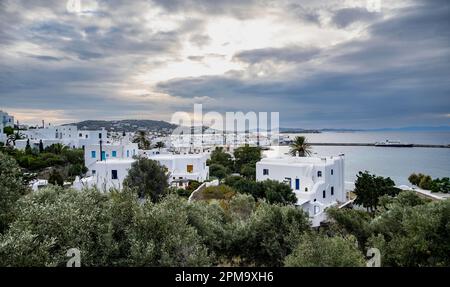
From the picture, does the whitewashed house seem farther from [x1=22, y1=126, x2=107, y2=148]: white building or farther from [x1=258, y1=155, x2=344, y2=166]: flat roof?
[x1=22, y1=126, x2=107, y2=148]: white building

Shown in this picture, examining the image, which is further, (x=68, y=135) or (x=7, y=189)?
(x=68, y=135)

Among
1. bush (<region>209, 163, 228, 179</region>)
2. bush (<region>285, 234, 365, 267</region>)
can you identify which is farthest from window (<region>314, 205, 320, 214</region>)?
bush (<region>209, 163, 228, 179</region>)

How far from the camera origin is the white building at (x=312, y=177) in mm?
24523

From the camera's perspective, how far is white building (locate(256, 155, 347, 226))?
24523mm

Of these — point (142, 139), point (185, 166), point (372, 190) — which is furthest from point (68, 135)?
point (372, 190)

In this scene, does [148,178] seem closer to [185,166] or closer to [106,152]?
[185,166]

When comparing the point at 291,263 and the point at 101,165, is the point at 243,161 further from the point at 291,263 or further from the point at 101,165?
the point at 291,263

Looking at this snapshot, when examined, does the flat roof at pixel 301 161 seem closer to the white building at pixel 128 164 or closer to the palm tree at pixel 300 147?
the white building at pixel 128 164

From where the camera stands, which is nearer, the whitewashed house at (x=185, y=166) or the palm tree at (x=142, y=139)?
the whitewashed house at (x=185, y=166)

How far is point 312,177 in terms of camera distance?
86.6 ft

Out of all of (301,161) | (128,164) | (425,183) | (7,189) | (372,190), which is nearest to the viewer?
(7,189)

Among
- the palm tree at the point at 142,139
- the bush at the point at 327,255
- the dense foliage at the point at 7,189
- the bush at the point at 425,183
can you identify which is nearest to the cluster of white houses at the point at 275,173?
the bush at the point at 425,183
